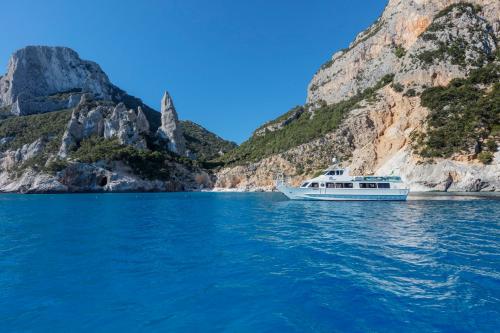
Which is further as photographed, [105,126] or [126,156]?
[105,126]

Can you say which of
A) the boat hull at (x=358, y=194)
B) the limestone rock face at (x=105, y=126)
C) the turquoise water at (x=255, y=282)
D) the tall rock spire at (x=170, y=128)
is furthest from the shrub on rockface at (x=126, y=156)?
the turquoise water at (x=255, y=282)

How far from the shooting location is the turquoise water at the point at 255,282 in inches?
312

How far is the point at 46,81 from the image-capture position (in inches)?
6614

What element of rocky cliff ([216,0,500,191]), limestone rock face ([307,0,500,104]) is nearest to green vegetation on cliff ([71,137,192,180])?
rocky cliff ([216,0,500,191])

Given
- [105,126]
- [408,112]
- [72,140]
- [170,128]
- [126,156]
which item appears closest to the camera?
[408,112]

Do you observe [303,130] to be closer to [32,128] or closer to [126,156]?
[126,156]

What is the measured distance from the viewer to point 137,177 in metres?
109

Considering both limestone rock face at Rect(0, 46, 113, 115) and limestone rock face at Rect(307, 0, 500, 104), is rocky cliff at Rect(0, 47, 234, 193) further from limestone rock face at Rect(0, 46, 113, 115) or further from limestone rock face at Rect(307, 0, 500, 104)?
limestone rock face at Rect(307, 0, 500, 104)

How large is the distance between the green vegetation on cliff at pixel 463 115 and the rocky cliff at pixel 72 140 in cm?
8327

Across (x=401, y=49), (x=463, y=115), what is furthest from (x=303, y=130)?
(x=463, y=115)

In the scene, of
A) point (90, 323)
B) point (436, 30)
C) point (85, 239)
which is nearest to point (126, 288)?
point (90, 323)

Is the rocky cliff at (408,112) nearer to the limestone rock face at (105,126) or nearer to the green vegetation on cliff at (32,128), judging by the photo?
the limestone rock face at (105,126)

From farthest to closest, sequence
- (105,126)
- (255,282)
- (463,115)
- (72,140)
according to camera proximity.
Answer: (105,126) → (72,140) → (463,115) → (255,282)

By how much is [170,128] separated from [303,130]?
66.3 metres
